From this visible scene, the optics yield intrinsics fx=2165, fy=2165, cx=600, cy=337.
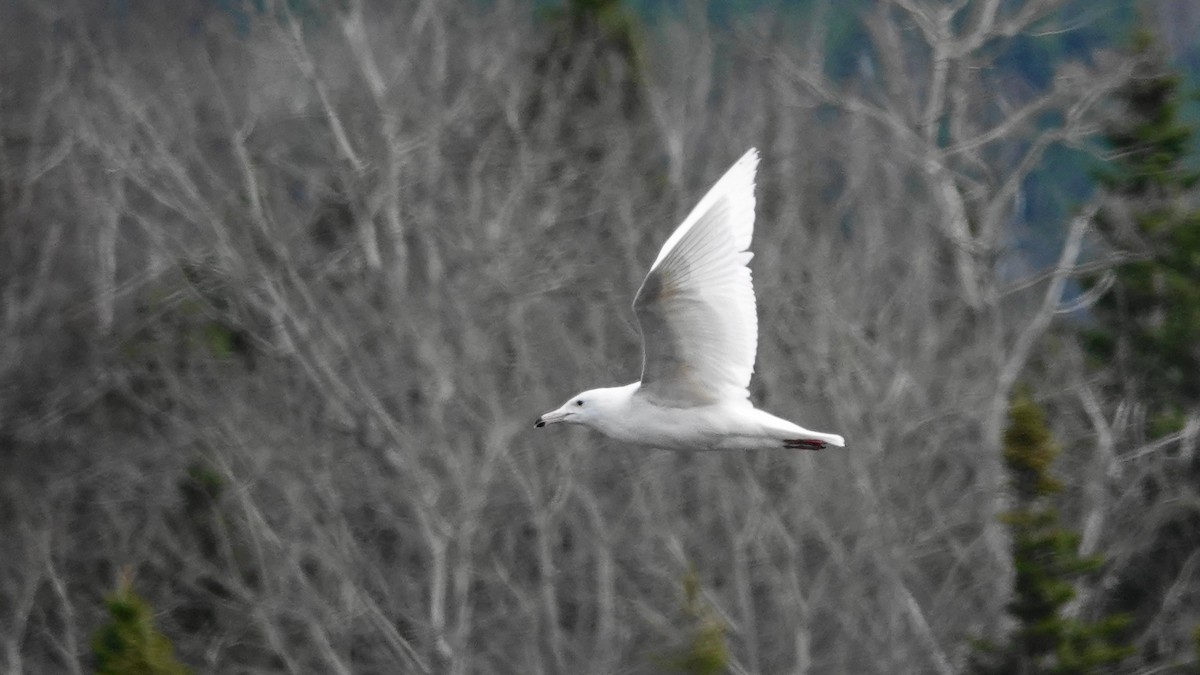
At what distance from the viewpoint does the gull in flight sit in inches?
443

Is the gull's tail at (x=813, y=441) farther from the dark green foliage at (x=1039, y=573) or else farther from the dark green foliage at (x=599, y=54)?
the dark green foliage at (x=599, y=54)

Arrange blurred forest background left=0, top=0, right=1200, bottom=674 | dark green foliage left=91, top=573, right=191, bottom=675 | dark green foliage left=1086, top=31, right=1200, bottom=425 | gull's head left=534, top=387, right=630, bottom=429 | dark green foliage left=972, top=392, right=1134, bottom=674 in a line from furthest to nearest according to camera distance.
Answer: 1. dark green foliage left=1086, top=31, right=1200, bottom=425
2. blurred forest background left=0, top=0, right=1200, bottom=674
3. dark green foliage left=972, top=392, right=1134, bottom=674
4. dark green foliage left=91, top=573, right=191, bottom=675
5. gull's head left=534, top=387, right=630, bottom=429

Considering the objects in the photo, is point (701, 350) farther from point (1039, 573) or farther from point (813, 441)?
point (1039, 573)

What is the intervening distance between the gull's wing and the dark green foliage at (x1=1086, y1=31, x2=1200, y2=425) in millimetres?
12658

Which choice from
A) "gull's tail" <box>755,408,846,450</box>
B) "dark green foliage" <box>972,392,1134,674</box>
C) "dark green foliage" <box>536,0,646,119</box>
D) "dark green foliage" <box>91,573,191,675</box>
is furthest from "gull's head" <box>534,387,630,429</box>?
"dark green foliage" <box>536,0,646,119</box>

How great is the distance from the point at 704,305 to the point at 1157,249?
1340cm

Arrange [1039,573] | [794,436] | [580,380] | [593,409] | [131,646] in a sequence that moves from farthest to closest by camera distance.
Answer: [580,380], [1039,573], [131,646], [593,409], [794,436]

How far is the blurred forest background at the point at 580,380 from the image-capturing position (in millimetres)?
20891

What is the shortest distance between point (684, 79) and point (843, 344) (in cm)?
1050

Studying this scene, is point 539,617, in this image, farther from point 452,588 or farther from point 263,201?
point 263,201

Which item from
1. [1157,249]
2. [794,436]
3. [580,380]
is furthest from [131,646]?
[1157,249]

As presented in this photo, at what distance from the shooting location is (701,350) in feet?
37.9

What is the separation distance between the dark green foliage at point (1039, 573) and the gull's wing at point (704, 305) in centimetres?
438

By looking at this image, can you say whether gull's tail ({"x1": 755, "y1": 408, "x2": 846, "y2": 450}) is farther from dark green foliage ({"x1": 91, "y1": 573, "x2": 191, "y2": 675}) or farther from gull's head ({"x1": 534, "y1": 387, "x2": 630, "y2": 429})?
dark green foliage ({"x1": 91, "y1": 573, "x2": 191, "y2": 675})
